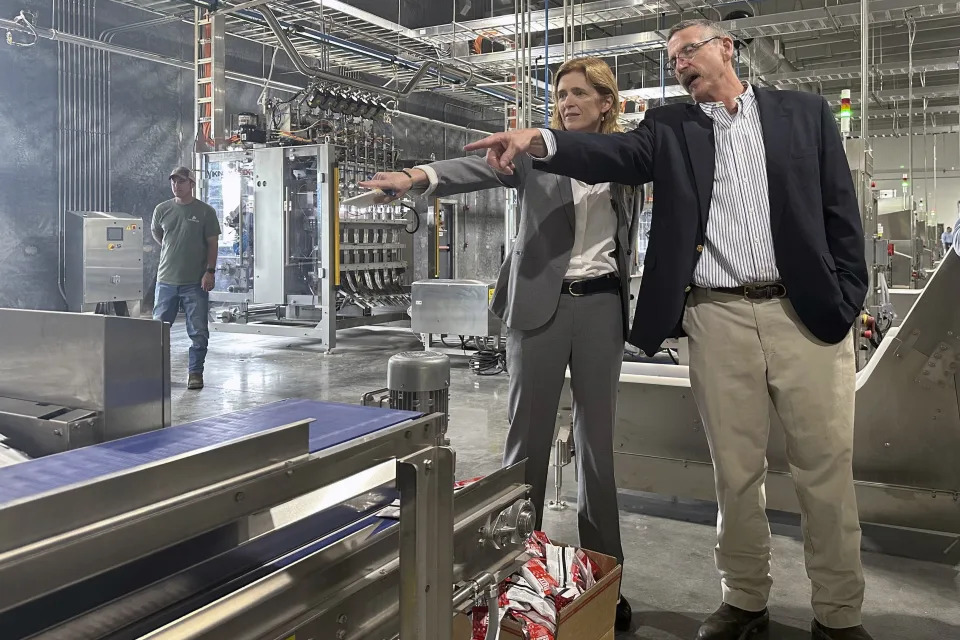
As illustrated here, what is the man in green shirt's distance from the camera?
5.90 metres

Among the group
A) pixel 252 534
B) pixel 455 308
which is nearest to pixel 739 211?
pixel 252 534

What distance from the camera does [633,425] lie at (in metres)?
→ 3.03

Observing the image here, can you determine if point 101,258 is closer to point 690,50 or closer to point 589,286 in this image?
point 589,286

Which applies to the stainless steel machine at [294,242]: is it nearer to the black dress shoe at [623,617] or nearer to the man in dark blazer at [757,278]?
the black dress shoe at [623,617]

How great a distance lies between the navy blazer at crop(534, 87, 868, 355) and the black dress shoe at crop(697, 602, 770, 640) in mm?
733

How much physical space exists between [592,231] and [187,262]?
4525 mm

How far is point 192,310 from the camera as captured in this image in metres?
6.00

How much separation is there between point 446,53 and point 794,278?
7.63 m

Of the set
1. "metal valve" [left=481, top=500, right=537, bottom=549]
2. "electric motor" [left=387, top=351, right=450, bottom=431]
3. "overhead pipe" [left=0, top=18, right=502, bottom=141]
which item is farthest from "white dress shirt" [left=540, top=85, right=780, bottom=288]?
"overhead pipe" [left=0, top=18, right=502, bottom=141]

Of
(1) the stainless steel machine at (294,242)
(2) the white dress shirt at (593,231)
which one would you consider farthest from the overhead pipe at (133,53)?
(2) the white dress shirt at (593,231)

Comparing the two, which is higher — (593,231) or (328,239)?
(328,239)

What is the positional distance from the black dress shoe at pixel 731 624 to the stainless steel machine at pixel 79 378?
144 cm

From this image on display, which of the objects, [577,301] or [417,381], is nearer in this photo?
[417,381]

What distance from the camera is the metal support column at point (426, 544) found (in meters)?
1.10
